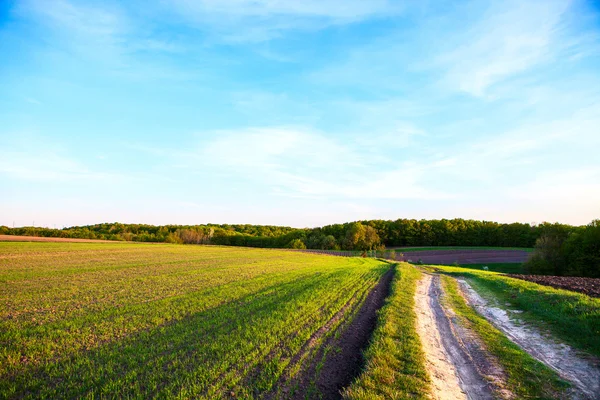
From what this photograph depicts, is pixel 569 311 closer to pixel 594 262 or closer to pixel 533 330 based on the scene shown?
pixel 533 330

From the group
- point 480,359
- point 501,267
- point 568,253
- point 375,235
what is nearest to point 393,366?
point 480,359

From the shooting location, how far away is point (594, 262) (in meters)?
41.7

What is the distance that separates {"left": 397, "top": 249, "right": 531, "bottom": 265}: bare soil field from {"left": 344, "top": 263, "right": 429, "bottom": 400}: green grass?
6459cm

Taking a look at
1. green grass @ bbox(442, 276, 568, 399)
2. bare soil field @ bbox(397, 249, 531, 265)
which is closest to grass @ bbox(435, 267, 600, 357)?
green grass @ bbox(442, 276, 568, 399)

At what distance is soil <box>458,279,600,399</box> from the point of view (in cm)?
677

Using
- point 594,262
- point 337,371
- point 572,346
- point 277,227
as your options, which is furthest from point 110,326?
point 277,227

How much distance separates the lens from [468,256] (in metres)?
72.8

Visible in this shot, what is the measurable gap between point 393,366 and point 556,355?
493 centimetres

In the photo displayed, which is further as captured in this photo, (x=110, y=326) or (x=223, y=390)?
(x=110, y=326)

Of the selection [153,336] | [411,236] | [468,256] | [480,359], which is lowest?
[468,256]

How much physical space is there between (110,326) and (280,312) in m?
5.77

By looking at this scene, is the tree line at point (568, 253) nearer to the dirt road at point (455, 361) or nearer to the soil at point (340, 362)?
the dirt road at point (455, 361)

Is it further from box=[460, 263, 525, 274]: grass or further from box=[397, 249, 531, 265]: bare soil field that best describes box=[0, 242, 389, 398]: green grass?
box=[397, 249, 531, 265]: bare soil field

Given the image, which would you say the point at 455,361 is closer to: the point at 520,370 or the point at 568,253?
the point at 520,370
